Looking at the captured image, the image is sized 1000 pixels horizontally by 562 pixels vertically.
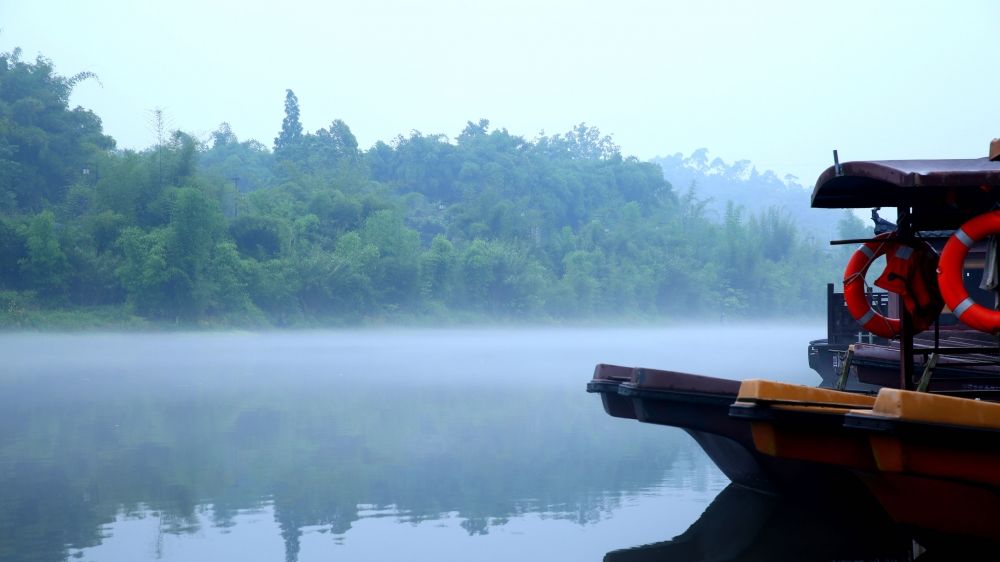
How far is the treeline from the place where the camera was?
36219mm

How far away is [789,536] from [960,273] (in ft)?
7.44

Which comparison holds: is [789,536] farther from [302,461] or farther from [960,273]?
[302,461]

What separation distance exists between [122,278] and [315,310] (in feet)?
29.8

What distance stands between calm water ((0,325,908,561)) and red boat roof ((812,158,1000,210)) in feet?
7.19

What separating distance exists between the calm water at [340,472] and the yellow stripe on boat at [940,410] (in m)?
2.78

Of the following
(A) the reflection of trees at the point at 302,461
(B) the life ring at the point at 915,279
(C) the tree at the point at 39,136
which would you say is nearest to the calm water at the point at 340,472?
(A) the reflection of trees at the point at 302,461

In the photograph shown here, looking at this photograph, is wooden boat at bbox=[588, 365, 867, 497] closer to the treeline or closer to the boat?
the boat

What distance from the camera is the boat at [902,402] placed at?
455 centimetres

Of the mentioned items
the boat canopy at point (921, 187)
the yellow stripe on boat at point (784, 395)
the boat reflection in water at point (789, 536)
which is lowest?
the boat reflection in water at point (789, 536)

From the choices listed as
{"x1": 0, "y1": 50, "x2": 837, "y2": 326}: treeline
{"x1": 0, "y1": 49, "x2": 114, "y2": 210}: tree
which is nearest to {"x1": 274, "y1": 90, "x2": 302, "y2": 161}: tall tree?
{"x1": 0, "y1": 50, "x2": 837, "y2": 326}: treeline

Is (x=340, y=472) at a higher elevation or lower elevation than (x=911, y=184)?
lower

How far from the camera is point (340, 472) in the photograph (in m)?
10.1

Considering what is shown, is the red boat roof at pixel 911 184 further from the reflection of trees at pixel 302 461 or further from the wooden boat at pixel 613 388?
the reflection of trees at pixel 302 461

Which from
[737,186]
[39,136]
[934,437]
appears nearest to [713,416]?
[934,437]
